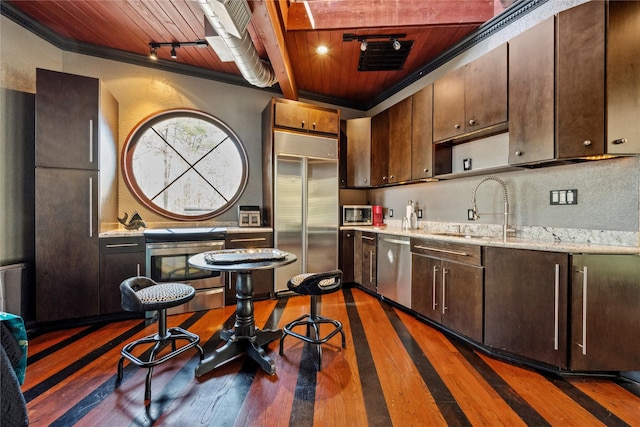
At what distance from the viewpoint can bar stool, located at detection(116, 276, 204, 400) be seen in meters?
1.69

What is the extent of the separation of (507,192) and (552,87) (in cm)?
94

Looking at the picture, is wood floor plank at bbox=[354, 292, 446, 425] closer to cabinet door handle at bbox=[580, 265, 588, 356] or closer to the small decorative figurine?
cabinet door handle at bbox=[580, 265, 588, 356]

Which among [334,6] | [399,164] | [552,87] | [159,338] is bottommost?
[159,338]

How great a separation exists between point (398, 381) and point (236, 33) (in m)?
2.95

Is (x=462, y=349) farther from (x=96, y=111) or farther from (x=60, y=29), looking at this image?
(x=60, y=29)

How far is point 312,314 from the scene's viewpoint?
2.30 meters

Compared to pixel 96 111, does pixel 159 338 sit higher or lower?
lower

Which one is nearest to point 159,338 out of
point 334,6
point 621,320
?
point 621,320

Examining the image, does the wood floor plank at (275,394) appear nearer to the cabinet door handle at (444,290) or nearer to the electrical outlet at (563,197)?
the cabinet door handle at (444,290)

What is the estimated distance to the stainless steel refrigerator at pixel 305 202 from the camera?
3.62m

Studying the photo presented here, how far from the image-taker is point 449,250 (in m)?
A: 2.51

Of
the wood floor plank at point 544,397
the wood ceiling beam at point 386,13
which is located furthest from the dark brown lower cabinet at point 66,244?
the wood floor plank at point 544,397

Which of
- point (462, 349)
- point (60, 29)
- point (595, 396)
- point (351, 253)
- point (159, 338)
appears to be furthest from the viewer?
point (351, 253)

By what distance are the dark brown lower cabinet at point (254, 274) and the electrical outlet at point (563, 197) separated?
295 cm
